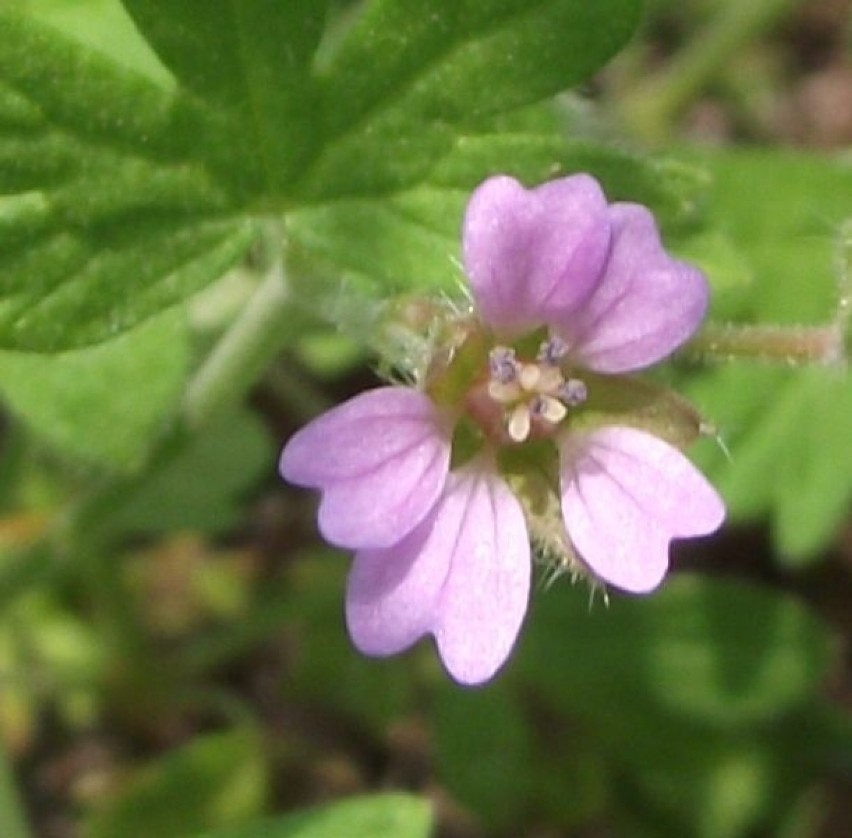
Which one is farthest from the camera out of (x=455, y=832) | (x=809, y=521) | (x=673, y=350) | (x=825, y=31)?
(x=825, y=31)

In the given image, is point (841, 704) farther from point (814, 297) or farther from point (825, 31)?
point (825, 31)

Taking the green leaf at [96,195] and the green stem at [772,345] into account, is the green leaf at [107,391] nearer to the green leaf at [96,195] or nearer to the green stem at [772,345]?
the green leaf at [96,195]

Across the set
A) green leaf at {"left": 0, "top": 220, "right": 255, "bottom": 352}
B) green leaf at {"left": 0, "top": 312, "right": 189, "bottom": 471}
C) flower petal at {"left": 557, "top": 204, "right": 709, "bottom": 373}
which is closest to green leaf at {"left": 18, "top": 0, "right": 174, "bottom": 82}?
green leaf at {"left": 0, "top": 312, "right": 189, "bottom": 471}

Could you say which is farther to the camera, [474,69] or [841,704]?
[841,704]

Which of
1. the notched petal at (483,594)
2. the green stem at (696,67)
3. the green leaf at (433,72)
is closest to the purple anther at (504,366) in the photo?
the notched petal at (483,594)

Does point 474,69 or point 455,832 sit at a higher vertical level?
point 474,69

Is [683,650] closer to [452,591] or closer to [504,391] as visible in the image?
[504,391]

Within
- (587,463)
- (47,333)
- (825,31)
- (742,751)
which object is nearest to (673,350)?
(587,463)
